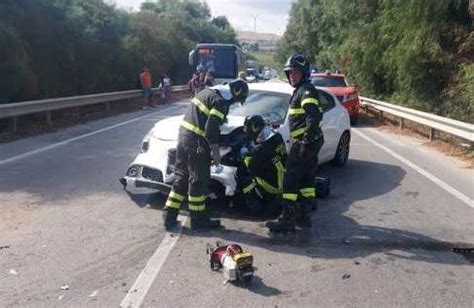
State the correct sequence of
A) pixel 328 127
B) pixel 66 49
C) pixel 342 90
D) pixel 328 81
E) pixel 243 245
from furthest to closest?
pixel 66 49, pixel 328 81, pixel 342 90, pixel 328 127, pixel 243 245

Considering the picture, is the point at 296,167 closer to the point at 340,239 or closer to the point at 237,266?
the point at 340,239

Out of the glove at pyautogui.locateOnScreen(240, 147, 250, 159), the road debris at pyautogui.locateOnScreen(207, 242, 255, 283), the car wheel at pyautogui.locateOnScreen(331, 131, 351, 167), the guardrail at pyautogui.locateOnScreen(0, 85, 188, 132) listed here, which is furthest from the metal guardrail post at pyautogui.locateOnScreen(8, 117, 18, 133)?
the road debris at pyautogui.locateOnScreen(207, 242, 255, 283)

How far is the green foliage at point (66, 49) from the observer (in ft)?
60.9

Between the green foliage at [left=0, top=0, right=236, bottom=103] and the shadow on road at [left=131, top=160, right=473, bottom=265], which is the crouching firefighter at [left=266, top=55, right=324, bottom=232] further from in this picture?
the green foliage at [left=0, top=0, right=236, bottom=103]

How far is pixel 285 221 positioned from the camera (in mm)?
6844

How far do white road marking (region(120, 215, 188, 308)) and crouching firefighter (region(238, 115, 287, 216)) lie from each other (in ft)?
3.28

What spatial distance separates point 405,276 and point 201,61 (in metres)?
27.4

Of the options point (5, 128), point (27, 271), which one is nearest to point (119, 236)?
point (27, 271)

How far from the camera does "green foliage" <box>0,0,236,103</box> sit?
18.6 m

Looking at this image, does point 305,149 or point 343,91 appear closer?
point 305,149

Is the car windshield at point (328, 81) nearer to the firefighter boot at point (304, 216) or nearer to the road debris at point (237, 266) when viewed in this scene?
the firefighter boot at point (304, 216)

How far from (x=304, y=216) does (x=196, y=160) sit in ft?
4.45

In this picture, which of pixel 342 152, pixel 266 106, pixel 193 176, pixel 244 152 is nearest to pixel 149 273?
pixel 193 176

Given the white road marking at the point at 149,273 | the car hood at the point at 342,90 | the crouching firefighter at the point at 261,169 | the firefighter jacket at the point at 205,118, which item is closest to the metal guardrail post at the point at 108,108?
the car hood at the point at 342,90
